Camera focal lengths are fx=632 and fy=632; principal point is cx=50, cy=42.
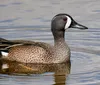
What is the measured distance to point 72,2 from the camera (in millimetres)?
17109

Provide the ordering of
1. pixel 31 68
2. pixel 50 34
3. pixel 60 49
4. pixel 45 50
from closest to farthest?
pixel 31 68
pixel 45 50
pixel 60 49
pixel 50 34

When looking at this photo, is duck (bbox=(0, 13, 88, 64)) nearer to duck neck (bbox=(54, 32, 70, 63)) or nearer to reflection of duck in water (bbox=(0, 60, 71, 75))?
duck neck (bbox=(54, 32, 70, 63))

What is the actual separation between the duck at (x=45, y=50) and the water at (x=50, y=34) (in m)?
0.19

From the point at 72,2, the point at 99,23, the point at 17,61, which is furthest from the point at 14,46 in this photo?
the point at 72,2

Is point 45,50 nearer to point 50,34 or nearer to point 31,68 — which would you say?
point 31,68

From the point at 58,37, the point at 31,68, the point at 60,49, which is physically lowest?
the point at 31,68

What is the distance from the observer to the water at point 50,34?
12180 millimetres

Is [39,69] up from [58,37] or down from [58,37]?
down

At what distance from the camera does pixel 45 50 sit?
43.9ft

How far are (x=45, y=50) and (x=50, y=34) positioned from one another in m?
1.67

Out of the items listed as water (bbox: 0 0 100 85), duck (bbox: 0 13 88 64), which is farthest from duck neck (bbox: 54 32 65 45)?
water (bbox: 0 0 100 85)

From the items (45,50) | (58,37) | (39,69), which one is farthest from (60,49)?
(39,69)

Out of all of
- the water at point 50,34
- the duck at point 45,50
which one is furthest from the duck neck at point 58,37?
the water at point 50,34

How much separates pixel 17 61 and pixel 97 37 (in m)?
2.20
